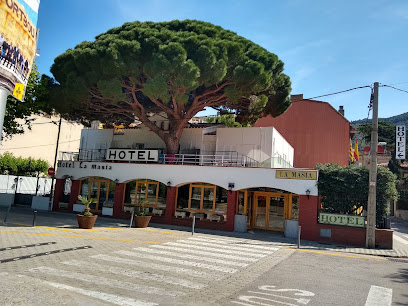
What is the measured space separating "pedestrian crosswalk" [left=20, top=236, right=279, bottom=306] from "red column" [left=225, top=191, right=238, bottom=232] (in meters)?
5.47

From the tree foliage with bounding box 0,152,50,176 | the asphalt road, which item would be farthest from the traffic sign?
the tree foliage with bounding box 0,152,50,176

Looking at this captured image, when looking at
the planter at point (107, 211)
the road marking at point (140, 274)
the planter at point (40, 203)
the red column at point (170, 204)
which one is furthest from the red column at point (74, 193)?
the road marking at point (140, 274)

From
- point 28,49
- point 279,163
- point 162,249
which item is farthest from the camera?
point 279,163

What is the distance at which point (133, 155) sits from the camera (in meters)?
22.9

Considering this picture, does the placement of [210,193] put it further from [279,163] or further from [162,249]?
[162,249]

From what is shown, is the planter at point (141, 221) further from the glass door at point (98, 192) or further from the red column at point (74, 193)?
the red column at point (74, 193)

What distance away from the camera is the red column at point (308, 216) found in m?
16.9

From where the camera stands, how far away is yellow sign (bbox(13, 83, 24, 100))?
9811 millimetres

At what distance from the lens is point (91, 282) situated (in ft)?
24.8

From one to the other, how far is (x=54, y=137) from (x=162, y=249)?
38.9 m

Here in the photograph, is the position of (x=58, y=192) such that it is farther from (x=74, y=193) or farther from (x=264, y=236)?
(x=264, y=236)

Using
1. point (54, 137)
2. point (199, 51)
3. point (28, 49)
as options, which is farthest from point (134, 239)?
point (54, 137)

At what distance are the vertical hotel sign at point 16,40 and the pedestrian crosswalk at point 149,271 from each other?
5297mm

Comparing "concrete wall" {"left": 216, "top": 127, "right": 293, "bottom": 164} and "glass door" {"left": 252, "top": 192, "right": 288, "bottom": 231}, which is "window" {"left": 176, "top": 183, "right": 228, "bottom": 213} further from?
"concrete wall" {"left": 216, "top": 127, "right": 293, "bottom": 164}
